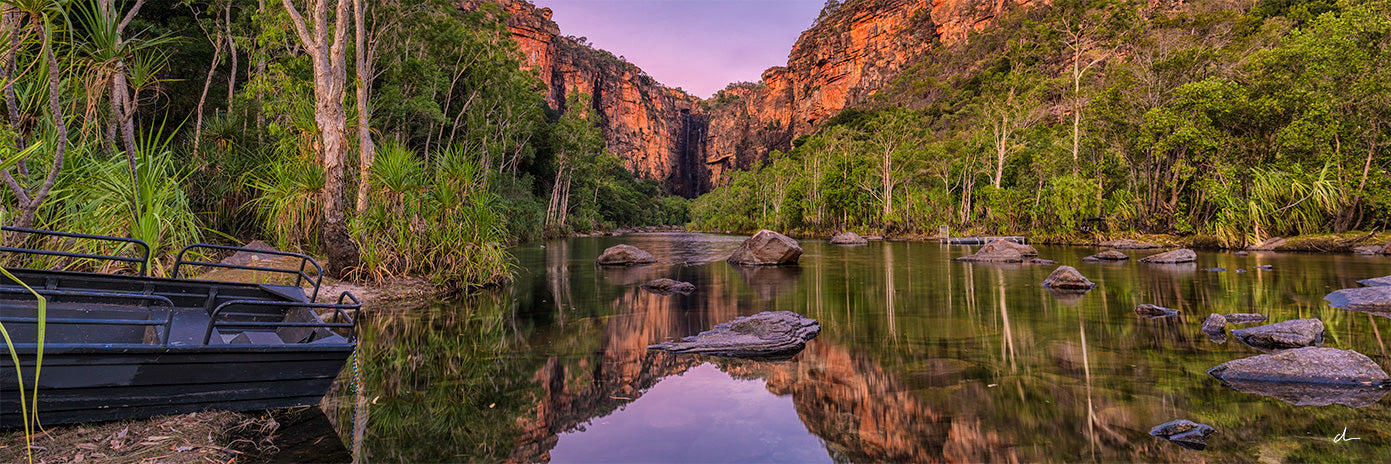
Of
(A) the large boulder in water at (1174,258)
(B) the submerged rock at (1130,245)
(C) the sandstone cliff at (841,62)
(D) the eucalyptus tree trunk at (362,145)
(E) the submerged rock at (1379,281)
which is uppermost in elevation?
(C) the sandstone cliff at (841,62)

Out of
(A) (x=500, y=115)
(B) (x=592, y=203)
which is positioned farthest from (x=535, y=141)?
(B) (x=592, y=203)

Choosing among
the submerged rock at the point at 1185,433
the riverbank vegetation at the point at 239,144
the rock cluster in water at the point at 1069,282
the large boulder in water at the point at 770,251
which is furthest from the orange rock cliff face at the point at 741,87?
the submerged rock at the point at 1185,433

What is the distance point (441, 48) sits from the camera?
2469cm

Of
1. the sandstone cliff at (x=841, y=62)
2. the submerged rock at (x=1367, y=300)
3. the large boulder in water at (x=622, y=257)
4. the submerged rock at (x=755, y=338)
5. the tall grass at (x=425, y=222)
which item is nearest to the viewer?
the submerged rock at (x=755, y=338)

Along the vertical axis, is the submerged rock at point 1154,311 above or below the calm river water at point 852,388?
above

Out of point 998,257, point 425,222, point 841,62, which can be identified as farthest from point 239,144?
point 841,62

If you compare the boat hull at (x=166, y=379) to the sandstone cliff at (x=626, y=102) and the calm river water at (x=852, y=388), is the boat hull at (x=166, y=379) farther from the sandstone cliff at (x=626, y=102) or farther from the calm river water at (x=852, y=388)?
the sandstone cliff at (x=626, y=102)

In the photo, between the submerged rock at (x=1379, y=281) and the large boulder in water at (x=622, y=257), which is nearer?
the submerged rock at (x=1379, y=281)

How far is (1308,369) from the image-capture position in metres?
3.85

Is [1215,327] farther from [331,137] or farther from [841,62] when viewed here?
[841,62]

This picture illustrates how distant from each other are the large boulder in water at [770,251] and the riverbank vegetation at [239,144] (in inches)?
283

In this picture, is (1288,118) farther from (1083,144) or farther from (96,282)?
(96,282)

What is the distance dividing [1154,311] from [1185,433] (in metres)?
4.85

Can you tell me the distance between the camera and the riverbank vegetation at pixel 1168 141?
1653cm
